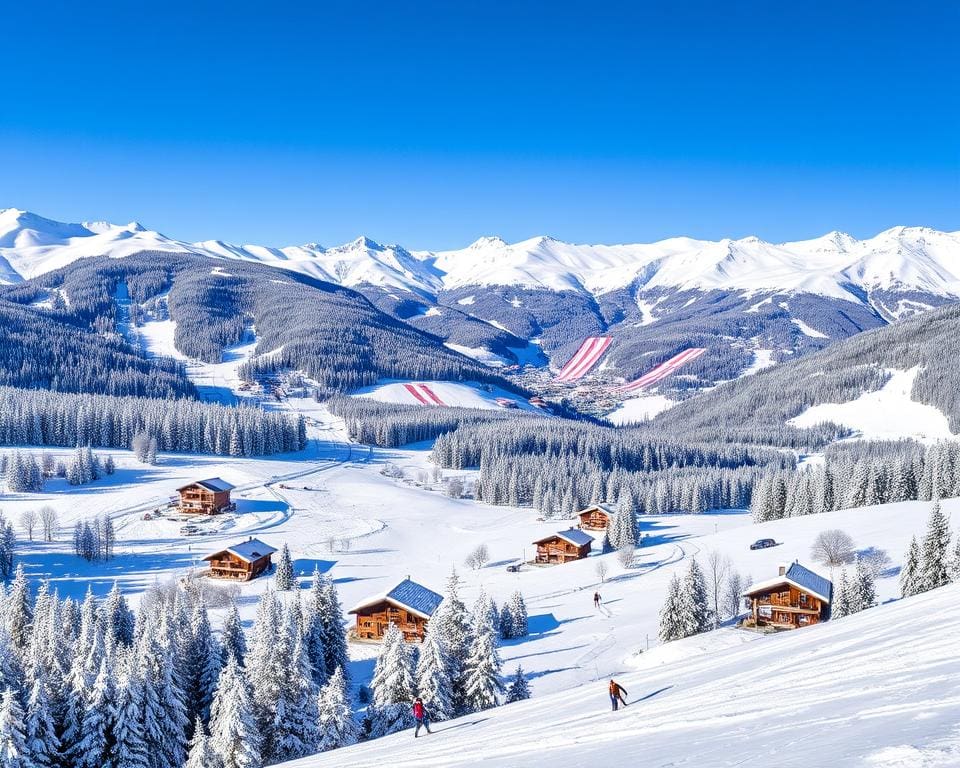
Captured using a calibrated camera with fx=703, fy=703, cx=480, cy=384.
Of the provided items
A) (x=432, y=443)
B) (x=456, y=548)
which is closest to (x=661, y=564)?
(x=456, y=548)

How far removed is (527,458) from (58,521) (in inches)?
3261

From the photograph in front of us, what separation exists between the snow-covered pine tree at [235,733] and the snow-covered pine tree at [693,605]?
29.9 meters

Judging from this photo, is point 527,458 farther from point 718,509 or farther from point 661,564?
point 661,564

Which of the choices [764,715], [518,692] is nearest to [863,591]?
[518,692]

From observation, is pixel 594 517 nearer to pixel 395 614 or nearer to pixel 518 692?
pixel 395 614

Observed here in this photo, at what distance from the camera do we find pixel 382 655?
38.3 meters

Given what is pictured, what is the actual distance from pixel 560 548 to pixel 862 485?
4139 centimetres

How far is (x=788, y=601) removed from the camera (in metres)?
53.2

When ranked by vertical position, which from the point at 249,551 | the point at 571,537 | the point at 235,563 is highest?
the point at 249,551

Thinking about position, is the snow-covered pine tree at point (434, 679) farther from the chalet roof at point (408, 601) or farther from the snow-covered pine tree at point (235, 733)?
the chalet roof at point (408, 601)

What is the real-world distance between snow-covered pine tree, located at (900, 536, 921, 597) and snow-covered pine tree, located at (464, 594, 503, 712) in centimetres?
2758

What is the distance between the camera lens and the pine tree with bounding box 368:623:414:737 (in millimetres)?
35781

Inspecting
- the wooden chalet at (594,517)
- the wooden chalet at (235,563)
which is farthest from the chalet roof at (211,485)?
the wooden chalet at (594,517)

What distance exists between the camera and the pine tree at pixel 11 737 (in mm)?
28984
